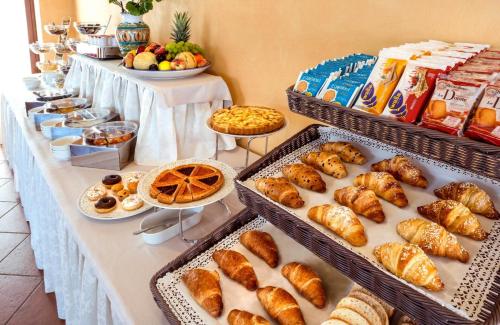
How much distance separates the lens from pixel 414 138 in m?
0.59

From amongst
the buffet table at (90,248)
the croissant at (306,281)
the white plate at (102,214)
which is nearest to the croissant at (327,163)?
the croissant at (306,281)

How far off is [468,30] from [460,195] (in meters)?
0.38

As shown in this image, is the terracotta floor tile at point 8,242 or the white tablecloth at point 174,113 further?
the terracotta floor tile at point 8,242

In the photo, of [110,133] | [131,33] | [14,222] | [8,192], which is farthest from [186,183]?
[8,192]

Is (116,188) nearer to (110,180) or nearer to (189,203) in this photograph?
(110,180)

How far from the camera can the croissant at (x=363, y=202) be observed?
2.12ft

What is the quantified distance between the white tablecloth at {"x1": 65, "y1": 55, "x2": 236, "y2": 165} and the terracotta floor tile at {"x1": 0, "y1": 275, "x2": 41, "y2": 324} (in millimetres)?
937

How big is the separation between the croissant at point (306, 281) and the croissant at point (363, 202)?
15cm

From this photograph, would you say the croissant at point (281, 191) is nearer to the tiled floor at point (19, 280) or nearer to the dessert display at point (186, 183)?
the dessert display at point (186, 183)

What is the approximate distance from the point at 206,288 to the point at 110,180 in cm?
Answer: 75

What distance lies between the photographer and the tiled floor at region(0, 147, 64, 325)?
1676mm

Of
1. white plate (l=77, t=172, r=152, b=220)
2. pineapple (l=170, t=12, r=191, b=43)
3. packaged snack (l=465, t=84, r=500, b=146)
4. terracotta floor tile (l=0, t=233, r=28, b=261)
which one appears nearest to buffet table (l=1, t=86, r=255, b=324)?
white plate (l=77, t=172, r=152, b=220)

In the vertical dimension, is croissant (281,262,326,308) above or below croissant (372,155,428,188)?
below

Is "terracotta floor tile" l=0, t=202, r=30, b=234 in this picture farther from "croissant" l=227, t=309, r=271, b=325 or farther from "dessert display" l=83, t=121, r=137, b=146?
"croissant" l=227, t=309, r=271, b=325
